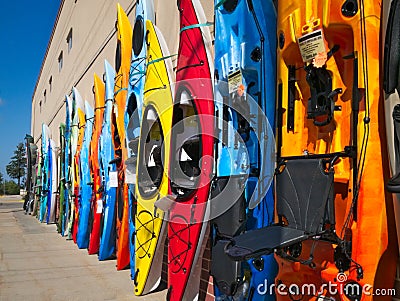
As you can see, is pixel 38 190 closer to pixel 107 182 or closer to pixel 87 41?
pixel 87 41

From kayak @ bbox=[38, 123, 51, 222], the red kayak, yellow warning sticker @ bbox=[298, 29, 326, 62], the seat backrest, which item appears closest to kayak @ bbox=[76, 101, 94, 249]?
the red kayak

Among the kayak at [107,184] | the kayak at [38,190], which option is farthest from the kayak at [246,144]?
the kayak at [38,190]

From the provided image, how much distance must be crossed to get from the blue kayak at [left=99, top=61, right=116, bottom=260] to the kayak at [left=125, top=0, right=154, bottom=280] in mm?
739

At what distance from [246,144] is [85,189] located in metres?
4.27

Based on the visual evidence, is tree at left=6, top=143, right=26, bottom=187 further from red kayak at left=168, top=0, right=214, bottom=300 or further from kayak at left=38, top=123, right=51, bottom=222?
red kayak at left=168, top=0, right=214, bottom=300

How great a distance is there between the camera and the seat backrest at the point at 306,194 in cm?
182

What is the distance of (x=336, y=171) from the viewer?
1.88 meters

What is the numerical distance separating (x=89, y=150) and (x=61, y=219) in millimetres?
2224

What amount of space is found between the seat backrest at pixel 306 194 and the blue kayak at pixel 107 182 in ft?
10.7

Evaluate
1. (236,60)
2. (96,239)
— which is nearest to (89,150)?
(96,239)

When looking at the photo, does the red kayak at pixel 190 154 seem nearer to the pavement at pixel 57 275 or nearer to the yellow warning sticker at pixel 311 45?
the pavement at pixel 57 275

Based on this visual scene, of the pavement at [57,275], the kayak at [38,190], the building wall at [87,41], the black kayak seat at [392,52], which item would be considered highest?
the building wall at [87,41]

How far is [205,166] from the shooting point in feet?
9.96

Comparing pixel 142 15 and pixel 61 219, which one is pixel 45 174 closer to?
pixel 61 219
